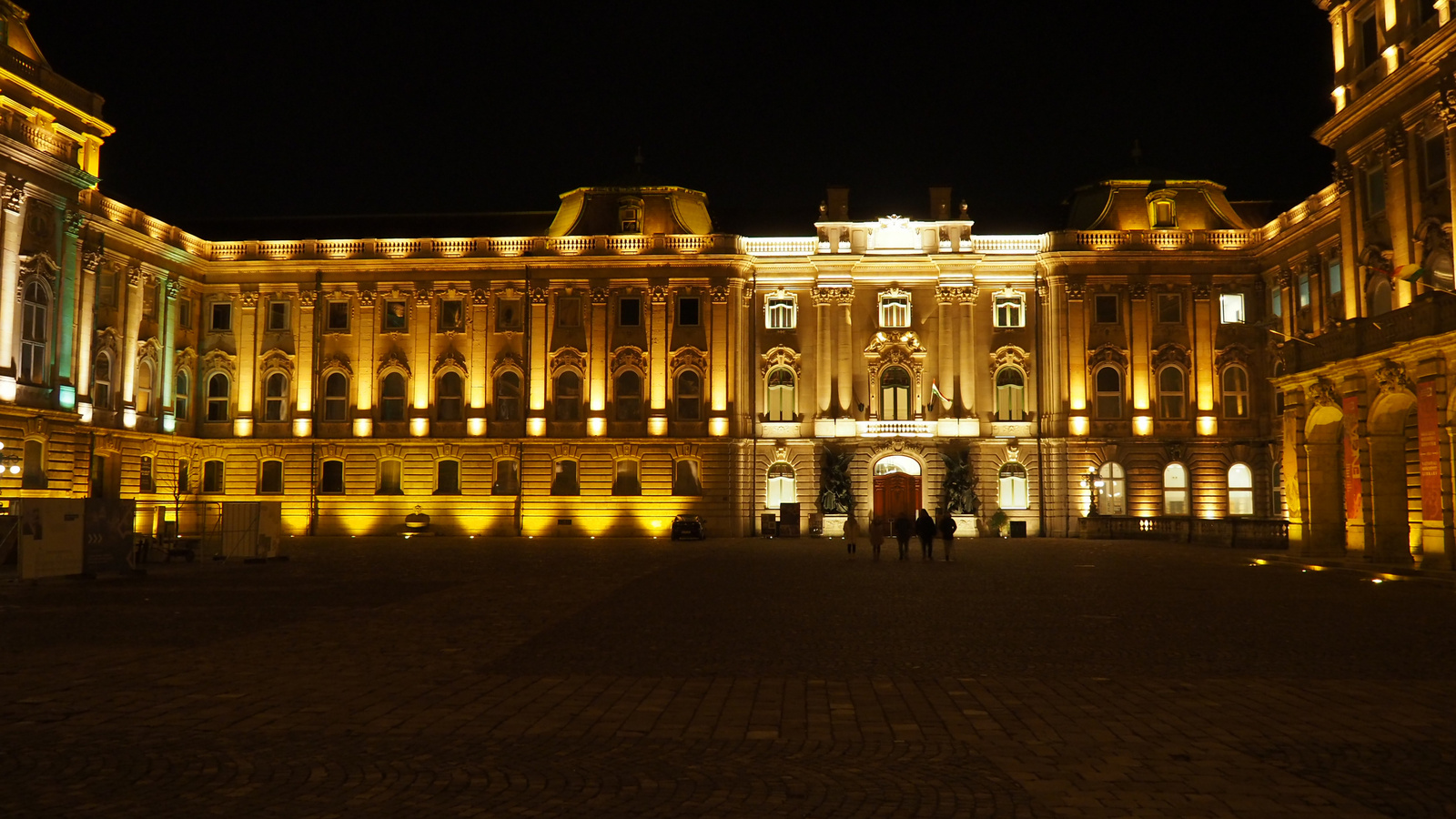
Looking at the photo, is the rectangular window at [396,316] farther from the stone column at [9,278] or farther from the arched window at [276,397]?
the stone column at [9,278]

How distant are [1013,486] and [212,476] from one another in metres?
39.9

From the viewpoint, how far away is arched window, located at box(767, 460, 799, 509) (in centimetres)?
6034

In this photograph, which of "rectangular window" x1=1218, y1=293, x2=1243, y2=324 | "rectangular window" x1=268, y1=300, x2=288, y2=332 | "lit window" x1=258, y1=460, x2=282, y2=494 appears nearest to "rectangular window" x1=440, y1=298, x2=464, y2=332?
"rectangular window" x1=268, y1=300, x2=288, y2=332

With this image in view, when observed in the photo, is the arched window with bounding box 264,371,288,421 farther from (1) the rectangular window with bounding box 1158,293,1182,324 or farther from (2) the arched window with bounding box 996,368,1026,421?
(1) the rectangular window with bounding box 1158,293,1182,324

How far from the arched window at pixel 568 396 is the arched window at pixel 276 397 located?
13874mm

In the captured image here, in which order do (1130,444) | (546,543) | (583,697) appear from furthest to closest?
1. (1130,444)
2. (546,543)
3. (583,697)

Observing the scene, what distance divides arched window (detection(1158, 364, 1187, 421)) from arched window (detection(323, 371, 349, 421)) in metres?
40.3

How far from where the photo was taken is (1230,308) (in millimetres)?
59156

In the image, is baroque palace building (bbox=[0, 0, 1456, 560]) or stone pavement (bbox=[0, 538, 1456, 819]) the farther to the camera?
baroque palace building (bbox=[0, 0, 1456, 560])

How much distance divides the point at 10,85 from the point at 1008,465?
45.1 metres

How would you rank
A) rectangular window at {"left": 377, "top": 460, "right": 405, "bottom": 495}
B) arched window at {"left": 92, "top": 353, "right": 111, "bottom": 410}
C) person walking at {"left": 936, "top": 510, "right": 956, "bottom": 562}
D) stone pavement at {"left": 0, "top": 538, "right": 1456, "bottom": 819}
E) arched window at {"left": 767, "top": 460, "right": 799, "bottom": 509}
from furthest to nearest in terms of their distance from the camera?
rectangular window at {"left": 377, "top": 460, "right": 405, "bottom": 495}, arched window at {"left": 767, "top": 460, "right": 799, "bottom": 509}, arched window at {"left": 92, "top": 353, "right": 111, "bottom": 410}, person walking at {"left": 936, "top": 510, "right": 956, "bottom": 562}, stone pavement at {"left": 0, "top": 538, "right": 1456, "bottom": 819}

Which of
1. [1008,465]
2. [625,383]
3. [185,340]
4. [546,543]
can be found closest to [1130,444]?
[1008,465]

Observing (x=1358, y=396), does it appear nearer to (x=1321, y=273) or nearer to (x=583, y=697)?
(x=1321, y=273)

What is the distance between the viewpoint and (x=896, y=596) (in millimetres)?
22078
